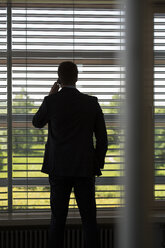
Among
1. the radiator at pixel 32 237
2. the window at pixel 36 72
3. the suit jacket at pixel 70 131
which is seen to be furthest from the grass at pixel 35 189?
the suit jacket at pixel 70 131

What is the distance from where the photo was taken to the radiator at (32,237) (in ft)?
7.39

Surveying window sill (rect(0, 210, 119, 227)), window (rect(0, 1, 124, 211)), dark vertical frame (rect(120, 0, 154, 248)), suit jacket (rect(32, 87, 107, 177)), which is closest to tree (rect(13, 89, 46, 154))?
window (rect(0, 1, 124, 211))

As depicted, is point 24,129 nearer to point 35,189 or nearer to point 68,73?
point 35,189

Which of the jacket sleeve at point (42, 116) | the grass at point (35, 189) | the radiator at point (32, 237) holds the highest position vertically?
the jacket sleeve at point (42, 116)

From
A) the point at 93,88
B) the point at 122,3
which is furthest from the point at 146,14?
the point at 93,88

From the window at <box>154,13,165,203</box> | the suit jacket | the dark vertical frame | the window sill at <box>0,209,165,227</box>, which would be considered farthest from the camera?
the window at <box>154,13,165,203</box>

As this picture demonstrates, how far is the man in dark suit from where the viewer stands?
171 cm

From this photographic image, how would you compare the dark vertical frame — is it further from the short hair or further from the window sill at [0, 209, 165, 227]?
the window sill at [0, 209, 165, 227]

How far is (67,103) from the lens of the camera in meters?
1.72

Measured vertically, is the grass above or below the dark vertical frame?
below

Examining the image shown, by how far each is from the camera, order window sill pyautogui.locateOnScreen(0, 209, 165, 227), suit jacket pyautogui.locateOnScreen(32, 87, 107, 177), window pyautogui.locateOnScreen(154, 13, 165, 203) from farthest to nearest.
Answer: window pyautogui.locateOnScreen(154, 13, 165, 203) < window sill pyautogui.locateOnScreen(0, 209, 165, 227) < suit jacket pyautogui.locateOnScreen(32, 87, 107, 177)

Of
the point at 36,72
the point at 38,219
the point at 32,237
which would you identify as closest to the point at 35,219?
the point at 38,219

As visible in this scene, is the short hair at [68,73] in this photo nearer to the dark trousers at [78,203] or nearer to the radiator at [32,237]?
the dark trousers at [78,203]

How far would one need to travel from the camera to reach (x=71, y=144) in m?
1.72
